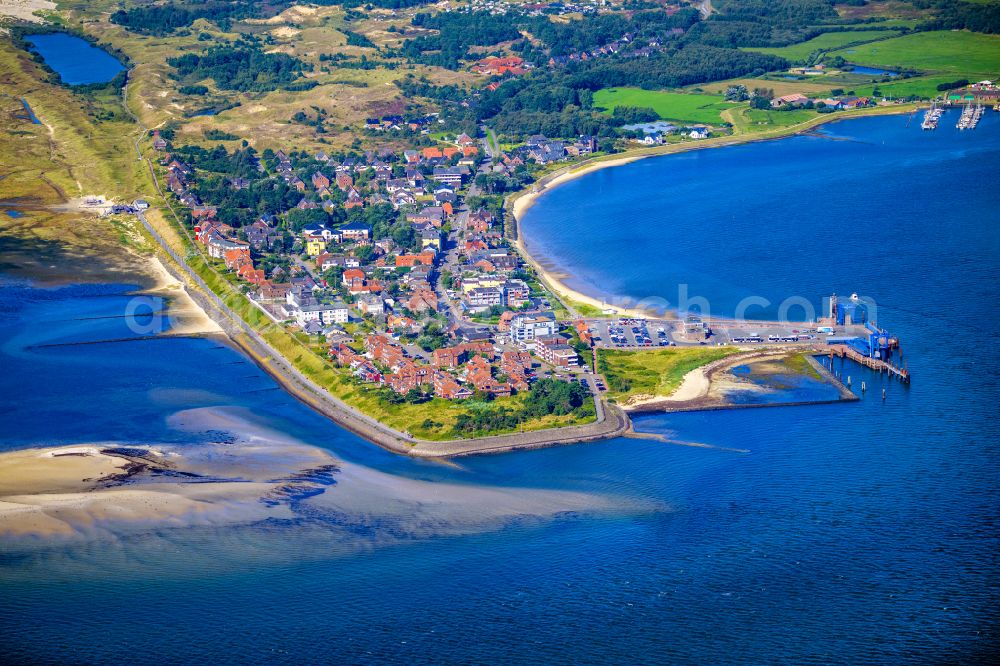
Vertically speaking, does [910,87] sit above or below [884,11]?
below

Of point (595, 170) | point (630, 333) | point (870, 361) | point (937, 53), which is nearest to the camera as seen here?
point (870, 361)

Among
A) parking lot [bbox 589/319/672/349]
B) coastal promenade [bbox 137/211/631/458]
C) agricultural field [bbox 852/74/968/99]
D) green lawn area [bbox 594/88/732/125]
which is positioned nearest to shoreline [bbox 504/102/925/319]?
parking lot [bbox 589/319/672/349]

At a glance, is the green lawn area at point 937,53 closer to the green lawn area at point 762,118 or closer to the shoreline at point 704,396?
the green lawn area at point 762,118

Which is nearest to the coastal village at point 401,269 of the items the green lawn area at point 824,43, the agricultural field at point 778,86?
the agricultural field at point 778,86

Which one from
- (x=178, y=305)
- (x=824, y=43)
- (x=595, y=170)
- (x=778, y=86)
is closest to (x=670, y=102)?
(x=778, y=86)

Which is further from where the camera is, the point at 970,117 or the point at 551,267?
the point at 970,117

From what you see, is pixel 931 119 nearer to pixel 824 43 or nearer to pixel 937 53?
pixel 937 53

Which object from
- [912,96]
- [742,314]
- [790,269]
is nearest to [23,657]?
[742,314]
